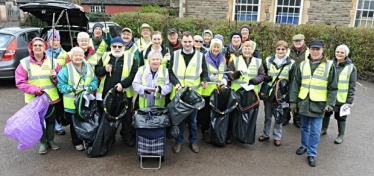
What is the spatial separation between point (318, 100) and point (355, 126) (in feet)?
7.35

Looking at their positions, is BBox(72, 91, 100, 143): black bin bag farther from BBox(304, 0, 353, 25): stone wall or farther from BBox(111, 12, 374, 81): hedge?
BBox(304, 0, 353, 25): stone wall

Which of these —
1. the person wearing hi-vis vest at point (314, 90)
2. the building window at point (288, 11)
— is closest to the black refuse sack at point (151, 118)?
the person wearing hi-vis vest at point (314, 90)

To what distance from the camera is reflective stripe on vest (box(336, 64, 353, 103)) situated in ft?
14.6

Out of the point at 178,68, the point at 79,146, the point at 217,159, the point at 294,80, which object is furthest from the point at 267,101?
the point at 79,146

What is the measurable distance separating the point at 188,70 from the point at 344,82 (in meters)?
2.43

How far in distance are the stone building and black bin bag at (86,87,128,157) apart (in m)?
9.41

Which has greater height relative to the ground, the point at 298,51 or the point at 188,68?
the point at 298,51

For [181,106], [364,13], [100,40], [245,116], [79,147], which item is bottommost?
[79,147]

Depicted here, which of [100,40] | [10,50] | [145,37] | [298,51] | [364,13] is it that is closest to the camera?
[298,51]

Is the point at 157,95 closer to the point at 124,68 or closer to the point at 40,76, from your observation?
the point at 124,68

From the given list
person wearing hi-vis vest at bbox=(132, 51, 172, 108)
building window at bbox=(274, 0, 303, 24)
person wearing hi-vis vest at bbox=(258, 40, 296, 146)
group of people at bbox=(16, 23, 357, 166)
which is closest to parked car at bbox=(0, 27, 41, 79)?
group of people at bbox=(16, 23, 357, 166)

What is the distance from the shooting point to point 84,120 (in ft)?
12.9

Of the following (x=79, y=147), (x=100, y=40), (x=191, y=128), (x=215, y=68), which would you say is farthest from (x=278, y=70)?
(x=100, y=40)

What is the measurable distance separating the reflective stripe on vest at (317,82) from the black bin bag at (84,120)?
9.48 ft
